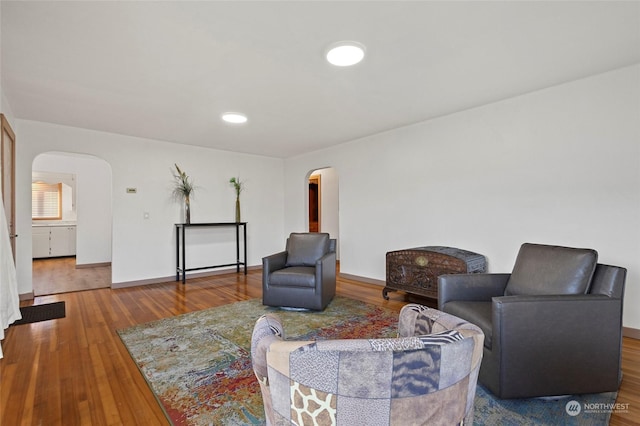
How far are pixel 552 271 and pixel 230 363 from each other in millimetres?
2384

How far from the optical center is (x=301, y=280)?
11.1 feet

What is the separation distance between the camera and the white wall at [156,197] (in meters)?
3.99

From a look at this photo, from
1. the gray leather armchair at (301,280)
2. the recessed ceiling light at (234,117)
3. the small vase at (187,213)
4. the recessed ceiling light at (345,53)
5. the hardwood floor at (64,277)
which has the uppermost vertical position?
the recessed ceiling light at (234,117)

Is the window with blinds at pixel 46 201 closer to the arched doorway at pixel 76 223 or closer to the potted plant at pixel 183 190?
the arched doorway at pixel 76 223

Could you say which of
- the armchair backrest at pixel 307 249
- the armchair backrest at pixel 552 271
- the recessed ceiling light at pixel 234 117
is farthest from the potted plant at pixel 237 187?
the armchair backrest at pixel 552 271

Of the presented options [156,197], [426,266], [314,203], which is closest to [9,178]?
[156,197]

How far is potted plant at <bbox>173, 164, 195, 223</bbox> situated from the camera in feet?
16.9

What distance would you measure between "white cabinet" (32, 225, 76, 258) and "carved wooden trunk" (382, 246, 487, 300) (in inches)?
324

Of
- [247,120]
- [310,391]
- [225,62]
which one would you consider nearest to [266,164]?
[247,120]

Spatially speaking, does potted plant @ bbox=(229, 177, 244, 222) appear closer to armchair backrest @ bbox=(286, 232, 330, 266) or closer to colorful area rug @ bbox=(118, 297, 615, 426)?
armchair backrest @ bbox=(286, 232, 330, 266)

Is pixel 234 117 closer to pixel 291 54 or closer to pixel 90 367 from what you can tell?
pixel 291 54

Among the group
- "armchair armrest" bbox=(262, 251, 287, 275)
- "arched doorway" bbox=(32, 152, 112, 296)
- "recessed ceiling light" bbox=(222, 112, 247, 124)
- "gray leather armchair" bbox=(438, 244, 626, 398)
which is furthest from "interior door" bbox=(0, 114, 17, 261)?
"gray leather armchair" bbox=(438, 244, 626, 398)

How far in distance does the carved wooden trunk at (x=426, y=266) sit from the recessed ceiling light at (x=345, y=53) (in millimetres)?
2256

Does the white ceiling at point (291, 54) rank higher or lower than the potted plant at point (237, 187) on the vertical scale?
higher
